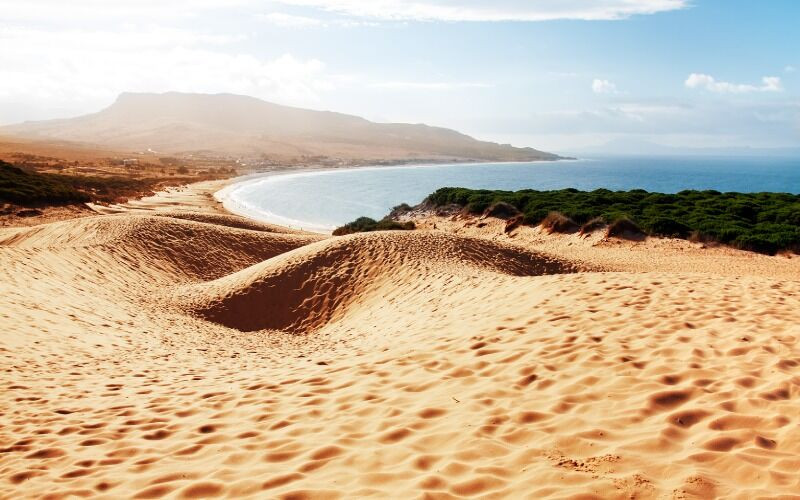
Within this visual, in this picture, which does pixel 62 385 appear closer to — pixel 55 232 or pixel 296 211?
pixel 55 232

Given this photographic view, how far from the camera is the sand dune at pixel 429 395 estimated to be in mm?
3730

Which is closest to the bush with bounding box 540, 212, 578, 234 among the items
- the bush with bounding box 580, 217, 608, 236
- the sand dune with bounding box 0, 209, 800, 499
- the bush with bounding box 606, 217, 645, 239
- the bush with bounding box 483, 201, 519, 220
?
the bush with bounding box 580, 217, 608, 236

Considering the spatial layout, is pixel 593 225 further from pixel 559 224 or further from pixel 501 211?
pixel 501 211

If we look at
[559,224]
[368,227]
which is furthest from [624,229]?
[368,227]

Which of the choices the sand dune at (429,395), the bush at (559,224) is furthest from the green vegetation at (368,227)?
the sand dune at (429,395)

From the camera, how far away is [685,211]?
3022cm

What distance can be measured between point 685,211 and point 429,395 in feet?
95.8

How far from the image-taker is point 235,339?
10.8 meters

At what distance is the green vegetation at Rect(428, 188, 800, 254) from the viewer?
2428 cm

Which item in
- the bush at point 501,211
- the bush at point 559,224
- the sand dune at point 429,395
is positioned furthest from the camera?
the bush at point 501,211

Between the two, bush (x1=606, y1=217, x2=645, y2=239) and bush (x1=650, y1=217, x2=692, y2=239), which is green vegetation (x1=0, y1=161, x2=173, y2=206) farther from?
bush (x1=650, y1=217, x2=692, y2=239)

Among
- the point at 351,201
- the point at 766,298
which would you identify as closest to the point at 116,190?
the point at 351,201

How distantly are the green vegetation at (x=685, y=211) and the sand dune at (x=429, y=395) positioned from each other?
52.9ft

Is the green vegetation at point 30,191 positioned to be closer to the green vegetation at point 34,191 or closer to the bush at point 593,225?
the green vegetation at point 34,191
